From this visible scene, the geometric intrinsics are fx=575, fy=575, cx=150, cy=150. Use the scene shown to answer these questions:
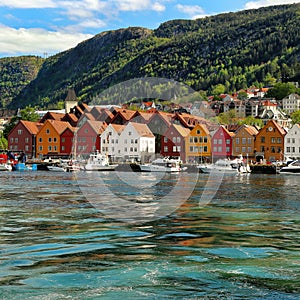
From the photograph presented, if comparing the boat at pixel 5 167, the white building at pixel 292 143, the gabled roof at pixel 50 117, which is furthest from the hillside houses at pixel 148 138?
the boat at pixel 5 167

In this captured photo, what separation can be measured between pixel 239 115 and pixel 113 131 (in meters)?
77.7

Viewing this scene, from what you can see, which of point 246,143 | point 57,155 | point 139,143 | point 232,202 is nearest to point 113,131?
point 139,143

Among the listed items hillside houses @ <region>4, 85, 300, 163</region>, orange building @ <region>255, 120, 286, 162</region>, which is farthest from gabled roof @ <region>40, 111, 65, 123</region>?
orange building @ <region>255, 120, 286, 162</region>

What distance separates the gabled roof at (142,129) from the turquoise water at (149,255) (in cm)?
7724

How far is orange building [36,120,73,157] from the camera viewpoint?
113062mm

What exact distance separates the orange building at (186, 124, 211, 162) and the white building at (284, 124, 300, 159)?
13.4 metres

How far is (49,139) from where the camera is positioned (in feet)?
373

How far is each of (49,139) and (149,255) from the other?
99.3 m

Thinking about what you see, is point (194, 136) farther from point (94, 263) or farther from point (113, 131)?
point (94, 263)

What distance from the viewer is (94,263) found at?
15.6 metres

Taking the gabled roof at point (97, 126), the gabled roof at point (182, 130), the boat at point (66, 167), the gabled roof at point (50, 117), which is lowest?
the boat at point (66, 167)

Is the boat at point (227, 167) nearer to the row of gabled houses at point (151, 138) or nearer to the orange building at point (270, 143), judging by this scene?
the row of gabled houses at point (151, 138)

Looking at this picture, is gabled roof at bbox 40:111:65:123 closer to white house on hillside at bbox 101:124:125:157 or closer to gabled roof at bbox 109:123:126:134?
white house on hillside at bbox 101:124:125:157

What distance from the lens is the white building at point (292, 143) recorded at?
9870cm
